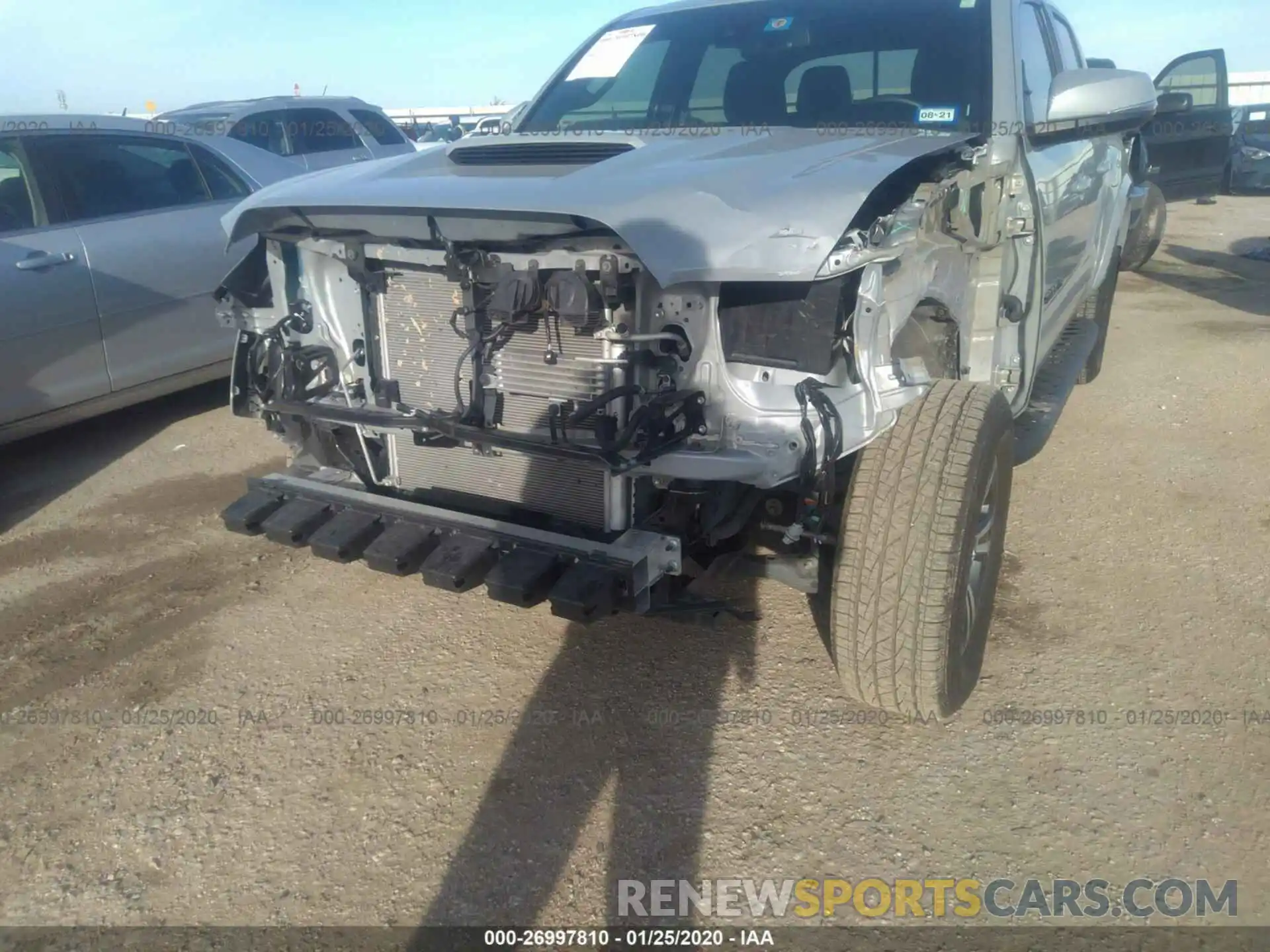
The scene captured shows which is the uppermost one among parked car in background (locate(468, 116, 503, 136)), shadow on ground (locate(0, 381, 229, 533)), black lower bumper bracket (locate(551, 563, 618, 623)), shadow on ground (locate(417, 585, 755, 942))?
parked car in background (locate(468, 116, 503, 136))

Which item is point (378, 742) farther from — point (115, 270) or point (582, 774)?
point (115, 270)

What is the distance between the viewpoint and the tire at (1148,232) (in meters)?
9.33

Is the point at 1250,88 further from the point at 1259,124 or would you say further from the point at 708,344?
the point at 708,344

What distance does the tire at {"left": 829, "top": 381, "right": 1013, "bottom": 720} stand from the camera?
2.46 meters

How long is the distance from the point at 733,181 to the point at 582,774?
161cm

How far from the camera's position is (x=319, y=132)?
878cm

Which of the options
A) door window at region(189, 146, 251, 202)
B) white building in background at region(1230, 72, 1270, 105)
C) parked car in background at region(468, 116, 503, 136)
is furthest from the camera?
white building in background at region(1230, 72, 1270, 105)

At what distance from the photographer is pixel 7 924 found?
219cm

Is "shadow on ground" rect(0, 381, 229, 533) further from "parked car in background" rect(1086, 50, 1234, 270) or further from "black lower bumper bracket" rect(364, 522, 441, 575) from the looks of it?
"parked car in background" rect(1086, 50, 1234, 270)

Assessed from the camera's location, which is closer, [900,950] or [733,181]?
[900,950]

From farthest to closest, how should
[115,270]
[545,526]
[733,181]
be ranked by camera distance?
[115,270] < [545,526] < [733,181]

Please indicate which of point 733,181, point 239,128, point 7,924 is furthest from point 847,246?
point 239,128

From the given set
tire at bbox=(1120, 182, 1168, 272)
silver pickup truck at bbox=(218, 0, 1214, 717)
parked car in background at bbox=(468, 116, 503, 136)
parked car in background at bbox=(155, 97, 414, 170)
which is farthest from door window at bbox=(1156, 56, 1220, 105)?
parked car in background at bbox=(468, 116, 503, 136)

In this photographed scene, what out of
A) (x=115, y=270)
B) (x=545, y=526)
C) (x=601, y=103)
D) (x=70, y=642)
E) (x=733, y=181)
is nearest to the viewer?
(x=733, y=181)
